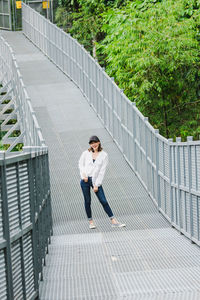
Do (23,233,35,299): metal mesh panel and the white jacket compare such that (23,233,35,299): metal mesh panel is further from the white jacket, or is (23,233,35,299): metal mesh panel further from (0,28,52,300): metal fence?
the white jacket

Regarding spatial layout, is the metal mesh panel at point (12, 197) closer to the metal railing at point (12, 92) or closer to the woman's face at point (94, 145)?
the woman's face at point (94, 145)

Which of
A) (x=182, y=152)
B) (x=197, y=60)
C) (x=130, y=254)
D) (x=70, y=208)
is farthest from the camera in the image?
(x=197, y=60)

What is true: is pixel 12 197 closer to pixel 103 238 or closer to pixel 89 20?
pixel 103 238

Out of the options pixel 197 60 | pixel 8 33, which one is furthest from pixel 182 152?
pixel 8 33

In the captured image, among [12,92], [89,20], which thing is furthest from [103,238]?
[89,20]

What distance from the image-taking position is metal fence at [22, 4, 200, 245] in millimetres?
8844

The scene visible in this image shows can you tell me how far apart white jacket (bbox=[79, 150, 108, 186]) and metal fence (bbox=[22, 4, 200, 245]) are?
1.08m

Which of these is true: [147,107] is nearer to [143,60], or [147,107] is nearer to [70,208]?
[143,60]

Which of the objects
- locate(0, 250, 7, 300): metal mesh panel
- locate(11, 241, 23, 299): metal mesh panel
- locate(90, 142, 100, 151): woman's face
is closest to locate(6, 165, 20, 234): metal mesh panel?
locate(11, 241, 23, 299): metal mesh panel

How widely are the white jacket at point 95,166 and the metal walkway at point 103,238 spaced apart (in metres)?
0.94

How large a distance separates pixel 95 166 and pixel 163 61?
9.79 metres

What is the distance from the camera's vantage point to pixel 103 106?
19.0 meters

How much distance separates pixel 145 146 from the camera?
43.2 feet

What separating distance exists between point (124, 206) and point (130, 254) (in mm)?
4367
